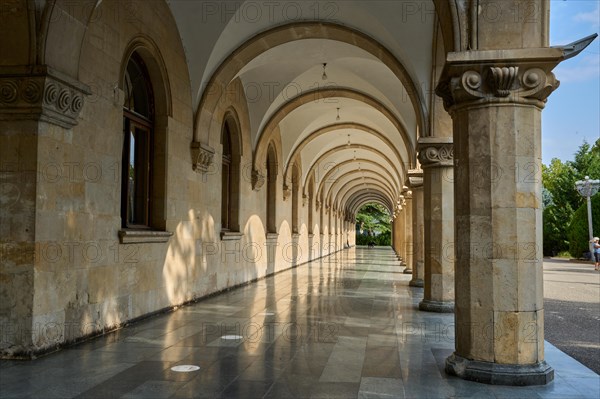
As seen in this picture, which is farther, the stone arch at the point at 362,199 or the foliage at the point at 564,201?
the stone arch at the point at 362,199

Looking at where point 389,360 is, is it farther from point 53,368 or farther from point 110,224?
point 110,224

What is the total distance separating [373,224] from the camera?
6353 centimetres

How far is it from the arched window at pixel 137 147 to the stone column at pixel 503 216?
193 inches

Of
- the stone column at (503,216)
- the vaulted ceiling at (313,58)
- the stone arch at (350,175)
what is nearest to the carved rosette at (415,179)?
the vaulted ceiling at (313,58)

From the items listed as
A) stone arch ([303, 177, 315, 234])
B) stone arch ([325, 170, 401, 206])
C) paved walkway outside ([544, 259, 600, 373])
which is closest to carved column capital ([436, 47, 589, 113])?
paved walkway outside ([544, 259, 600, 373])

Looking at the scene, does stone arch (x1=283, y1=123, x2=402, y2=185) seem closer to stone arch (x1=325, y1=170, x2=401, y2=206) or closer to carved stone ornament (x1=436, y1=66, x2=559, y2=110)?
stone arch (x1=325, y1=170, x2=401, y2=206)

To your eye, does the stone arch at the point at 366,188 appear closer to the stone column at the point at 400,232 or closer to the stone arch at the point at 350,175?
the stone arch at the point at 350,175

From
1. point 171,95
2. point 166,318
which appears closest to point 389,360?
point 166,318

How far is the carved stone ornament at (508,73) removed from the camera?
442 cm

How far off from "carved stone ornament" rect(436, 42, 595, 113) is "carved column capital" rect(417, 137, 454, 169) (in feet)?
13.1

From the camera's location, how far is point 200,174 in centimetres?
1023

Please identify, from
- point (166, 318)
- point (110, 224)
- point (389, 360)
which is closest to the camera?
point (389, 360)

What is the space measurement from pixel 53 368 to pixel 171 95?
5.01 m

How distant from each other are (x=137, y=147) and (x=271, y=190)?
901 centimetres
